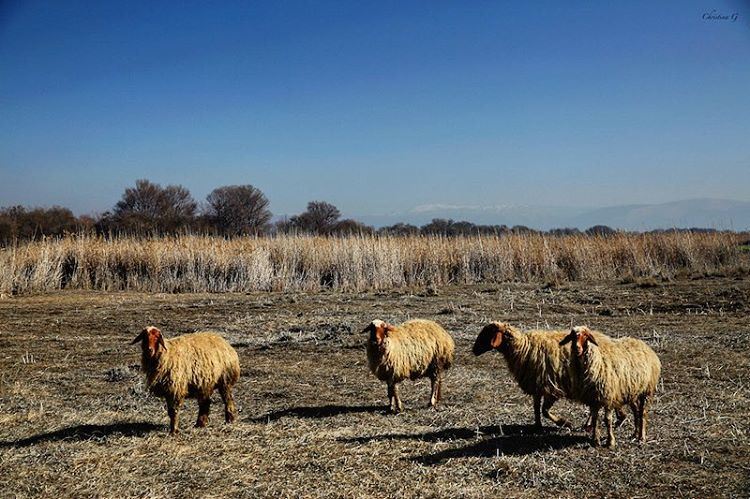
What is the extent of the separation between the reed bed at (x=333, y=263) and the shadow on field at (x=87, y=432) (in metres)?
13.8

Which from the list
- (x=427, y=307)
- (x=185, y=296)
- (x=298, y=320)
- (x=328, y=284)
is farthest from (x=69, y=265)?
(x=427, y=307)

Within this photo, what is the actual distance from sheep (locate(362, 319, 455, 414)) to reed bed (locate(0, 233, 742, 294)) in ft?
41.4

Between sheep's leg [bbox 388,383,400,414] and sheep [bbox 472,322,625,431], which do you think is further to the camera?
sheep's leg [bbox 388,383,400,414]

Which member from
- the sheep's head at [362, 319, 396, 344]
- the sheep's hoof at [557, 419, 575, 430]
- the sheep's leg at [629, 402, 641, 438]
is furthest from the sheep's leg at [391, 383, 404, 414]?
the sheep's leg at [629, 402, 641, 438]

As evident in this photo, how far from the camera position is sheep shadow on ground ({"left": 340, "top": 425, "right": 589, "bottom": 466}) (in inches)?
236

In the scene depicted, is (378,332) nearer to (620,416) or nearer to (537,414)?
(537,414)

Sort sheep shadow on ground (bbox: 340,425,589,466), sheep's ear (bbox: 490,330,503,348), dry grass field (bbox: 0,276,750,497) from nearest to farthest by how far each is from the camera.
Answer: dry grass field (bbox: 0,276,750,497) → sheep shadow on ground (bbox: 340,425,589,466) → sheep's ear (bbox: 490,330,503,348)

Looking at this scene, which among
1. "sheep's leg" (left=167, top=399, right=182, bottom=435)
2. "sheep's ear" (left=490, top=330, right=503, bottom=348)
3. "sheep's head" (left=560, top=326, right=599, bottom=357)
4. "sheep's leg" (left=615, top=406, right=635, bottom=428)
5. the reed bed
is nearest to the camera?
"sheep's head" (left=560, top=326, right=599, bottom=357)

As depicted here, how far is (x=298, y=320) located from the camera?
47.7 feet

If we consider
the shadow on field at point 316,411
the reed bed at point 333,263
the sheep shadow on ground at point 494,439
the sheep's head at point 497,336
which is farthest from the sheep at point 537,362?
the reed bed at point 333,263

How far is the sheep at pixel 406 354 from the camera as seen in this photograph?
25.0ft

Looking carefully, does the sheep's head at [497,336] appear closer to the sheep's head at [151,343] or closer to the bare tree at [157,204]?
the sheep's head at [151,343]

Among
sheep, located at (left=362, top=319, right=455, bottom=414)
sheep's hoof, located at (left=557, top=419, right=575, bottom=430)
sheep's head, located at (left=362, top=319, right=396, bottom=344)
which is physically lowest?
sheep's hoof, located at (left=557, top=419, right=575, bottom=430)

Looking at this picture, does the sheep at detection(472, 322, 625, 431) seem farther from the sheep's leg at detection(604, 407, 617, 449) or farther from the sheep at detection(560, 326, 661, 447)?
the sheep's leg at detection(604, 407, 617, 449)
